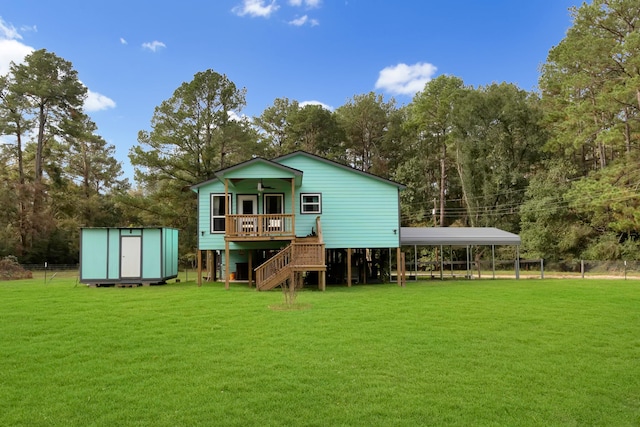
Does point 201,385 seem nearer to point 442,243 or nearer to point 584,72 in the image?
point 442,243

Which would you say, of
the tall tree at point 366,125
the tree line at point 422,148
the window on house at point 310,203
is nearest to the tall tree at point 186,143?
the tree line at point 422,148

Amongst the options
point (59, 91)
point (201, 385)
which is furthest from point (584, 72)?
point (59, 91)

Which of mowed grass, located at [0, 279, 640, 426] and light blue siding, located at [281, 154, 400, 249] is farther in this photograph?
light blue siding, located at [281, 154, 400, 249]

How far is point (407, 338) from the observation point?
8.21 m

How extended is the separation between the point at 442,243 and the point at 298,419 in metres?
20.6

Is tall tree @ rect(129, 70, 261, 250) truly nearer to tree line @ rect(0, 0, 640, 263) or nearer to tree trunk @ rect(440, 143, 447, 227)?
tree line @ rect(0, 0, 640, 263)

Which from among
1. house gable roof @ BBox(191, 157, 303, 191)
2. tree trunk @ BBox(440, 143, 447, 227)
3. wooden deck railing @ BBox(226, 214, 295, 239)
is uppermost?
tree trunk @ BBox(440, 143, 447, 227)

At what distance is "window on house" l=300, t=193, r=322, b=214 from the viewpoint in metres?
20.2

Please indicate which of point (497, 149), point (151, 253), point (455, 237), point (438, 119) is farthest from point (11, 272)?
point (438, 119)

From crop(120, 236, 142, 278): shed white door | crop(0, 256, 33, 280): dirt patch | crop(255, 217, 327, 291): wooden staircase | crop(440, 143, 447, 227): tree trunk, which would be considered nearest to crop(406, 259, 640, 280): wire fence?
crop(255, 217, 327, 291): wooden staircase

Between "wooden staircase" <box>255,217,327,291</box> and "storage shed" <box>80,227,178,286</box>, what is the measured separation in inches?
219

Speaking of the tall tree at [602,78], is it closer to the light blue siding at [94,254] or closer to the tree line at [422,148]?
the tree line at [422,148]

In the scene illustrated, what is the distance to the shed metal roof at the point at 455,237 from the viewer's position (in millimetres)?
23984

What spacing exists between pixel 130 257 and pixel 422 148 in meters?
34.5
